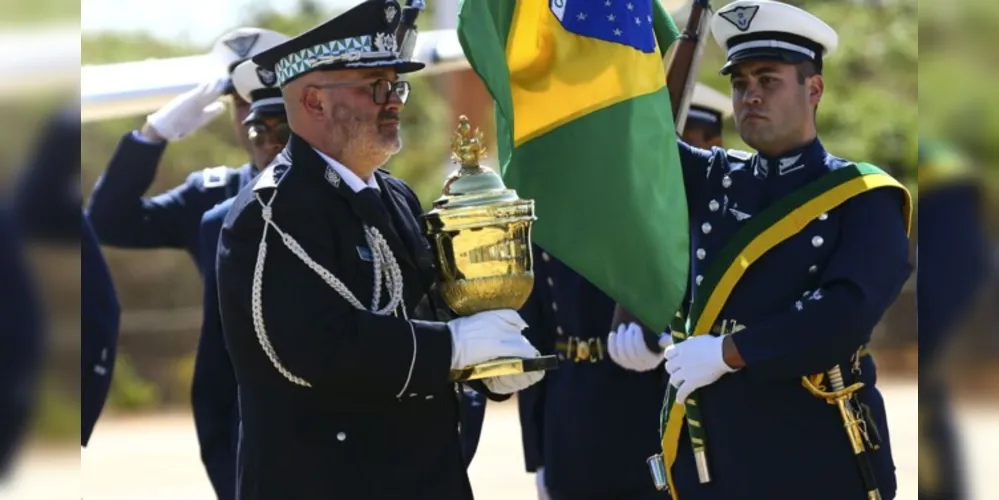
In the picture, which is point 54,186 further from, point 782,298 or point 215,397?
point 215,397

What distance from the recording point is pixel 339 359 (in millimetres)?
3689

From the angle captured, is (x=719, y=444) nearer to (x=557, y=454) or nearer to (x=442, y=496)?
(x=442, y=496)

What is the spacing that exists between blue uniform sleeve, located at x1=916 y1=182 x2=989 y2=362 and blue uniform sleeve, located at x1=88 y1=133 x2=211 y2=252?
4.35m

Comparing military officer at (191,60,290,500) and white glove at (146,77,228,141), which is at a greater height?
white glove at (146,77,228,141)

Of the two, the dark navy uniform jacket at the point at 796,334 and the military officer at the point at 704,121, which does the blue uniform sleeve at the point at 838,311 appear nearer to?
the dark navy uniform jacket at the point at 796,334

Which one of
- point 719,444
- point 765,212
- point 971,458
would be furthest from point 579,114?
point 971,458

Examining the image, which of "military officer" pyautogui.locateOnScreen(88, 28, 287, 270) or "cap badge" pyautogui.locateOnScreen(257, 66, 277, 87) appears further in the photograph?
"military officer" pyautogui.locateOnScreen(88, 28, 287, 270)

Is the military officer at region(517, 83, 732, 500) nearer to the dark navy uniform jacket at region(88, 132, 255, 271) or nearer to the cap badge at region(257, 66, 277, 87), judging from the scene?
the cap badge at region(257, 66, 277, 87)

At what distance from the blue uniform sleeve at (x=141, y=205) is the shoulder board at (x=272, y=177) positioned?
245cm

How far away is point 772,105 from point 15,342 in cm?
278

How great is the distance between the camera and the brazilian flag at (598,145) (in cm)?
444

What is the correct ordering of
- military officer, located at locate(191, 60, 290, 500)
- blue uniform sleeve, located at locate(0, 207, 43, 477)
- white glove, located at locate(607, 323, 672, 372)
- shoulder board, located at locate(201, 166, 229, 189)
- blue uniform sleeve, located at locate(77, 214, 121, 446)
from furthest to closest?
1. shoulder board, located at locate(201, 166, 229, 189)
2. military officer, located at locate(191, 60, 290, 500)
3. white glove, located at locate(607, 323, 672, 372)
4. blue uniform sleeve, located at locate(77, 214, 121, 446)
5. blue uniform sleeve, located at locate(0, 207, 43, 477)

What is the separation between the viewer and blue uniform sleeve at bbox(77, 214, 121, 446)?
16.7ft

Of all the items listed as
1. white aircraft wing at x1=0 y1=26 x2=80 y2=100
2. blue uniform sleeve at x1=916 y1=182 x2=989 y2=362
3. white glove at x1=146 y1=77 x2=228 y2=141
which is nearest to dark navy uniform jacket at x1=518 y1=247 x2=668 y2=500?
white glove at x1=146 y1=77 x2=228 y2=141
